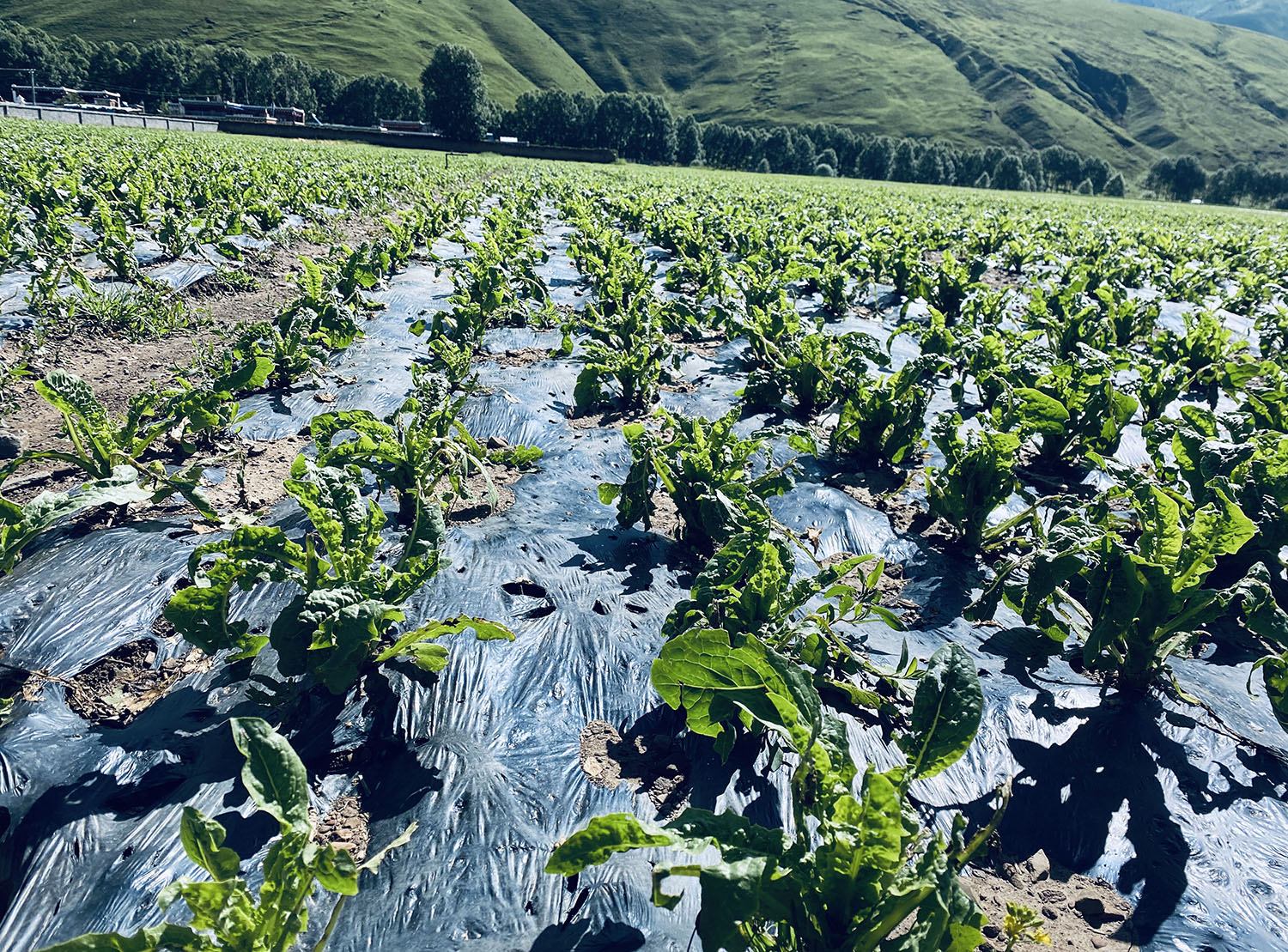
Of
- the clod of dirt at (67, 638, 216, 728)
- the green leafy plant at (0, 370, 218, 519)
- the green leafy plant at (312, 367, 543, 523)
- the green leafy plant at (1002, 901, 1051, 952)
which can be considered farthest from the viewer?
the green leafy plant at (0, 370, 218, 519)

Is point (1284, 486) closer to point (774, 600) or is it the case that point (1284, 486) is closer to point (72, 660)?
point (774, 600)

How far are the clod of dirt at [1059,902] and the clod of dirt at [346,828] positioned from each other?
181 centimetres

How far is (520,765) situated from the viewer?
7.57 ft

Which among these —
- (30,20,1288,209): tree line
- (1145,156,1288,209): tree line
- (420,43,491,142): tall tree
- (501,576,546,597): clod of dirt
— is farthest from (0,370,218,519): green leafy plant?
(1145,156,1288,209): tree line

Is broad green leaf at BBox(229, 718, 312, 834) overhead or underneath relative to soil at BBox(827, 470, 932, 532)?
overhead

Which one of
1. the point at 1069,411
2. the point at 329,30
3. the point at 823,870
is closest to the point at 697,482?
the point at 823,870

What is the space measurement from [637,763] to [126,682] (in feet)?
6.41

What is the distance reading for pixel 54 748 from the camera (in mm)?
2221

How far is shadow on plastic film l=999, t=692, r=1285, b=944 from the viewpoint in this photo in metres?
2.09

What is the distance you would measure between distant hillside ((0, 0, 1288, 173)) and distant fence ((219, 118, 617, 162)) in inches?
2630

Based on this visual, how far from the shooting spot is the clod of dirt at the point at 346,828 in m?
2.04

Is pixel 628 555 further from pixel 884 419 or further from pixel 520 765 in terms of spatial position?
pixel 884 419

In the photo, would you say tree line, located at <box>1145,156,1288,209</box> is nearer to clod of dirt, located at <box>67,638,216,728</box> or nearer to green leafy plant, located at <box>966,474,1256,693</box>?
green leafy plant, located at <box>966,474,1256,693</box>

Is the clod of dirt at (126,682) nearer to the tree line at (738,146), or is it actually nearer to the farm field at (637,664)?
the farm field at (637,664)
